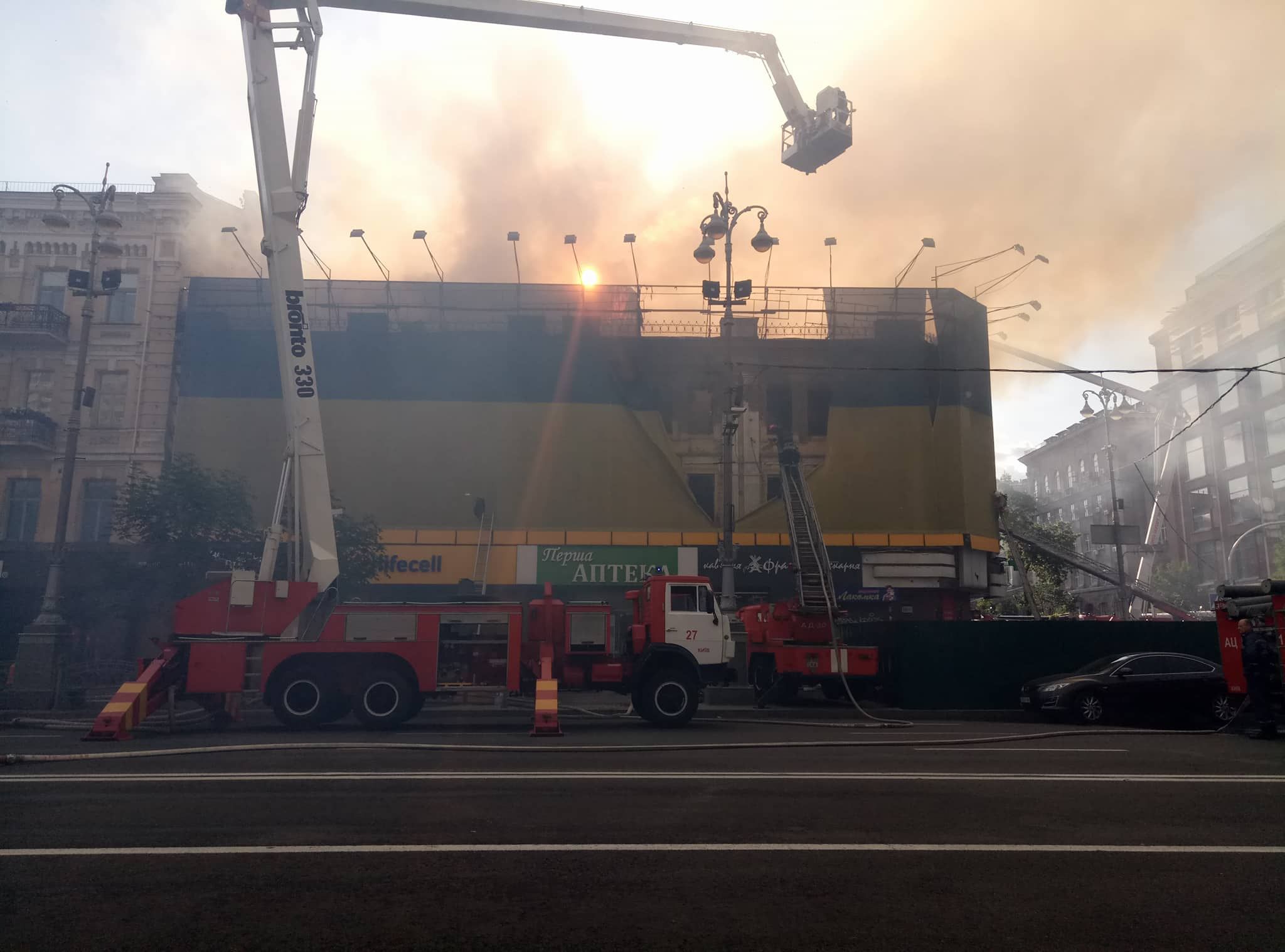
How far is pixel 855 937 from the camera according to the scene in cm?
450

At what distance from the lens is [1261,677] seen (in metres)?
13.8

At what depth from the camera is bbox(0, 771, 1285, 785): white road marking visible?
8992 millimetres

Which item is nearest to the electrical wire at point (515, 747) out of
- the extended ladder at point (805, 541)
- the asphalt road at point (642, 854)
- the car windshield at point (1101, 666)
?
the asphalt road at point (642, 854)

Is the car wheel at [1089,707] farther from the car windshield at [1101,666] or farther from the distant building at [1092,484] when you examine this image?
the distant building at [1092,484]

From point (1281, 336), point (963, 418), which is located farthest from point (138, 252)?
point (1281, 336)

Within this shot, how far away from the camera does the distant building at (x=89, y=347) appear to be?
2992 cm

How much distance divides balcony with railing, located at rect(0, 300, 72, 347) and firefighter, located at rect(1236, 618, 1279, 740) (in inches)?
1368

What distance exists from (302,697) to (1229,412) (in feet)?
189

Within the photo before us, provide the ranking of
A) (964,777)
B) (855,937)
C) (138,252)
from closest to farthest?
(855,937) < (964,777) < (138,252)

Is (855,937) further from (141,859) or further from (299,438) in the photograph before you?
(299,438)

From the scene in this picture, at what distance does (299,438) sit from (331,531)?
182 cm

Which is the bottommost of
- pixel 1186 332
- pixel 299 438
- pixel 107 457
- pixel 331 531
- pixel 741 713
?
pixel 741 713

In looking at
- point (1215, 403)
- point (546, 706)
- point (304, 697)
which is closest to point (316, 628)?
point (304, 697)

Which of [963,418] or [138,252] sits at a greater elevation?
[138,252]
